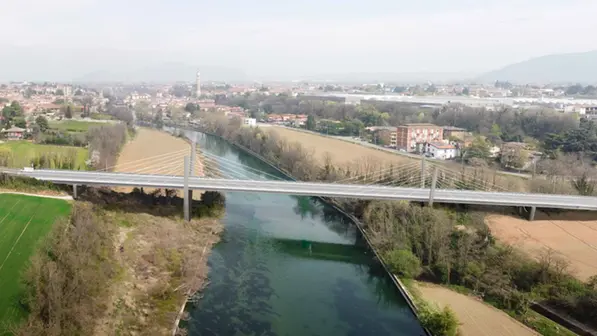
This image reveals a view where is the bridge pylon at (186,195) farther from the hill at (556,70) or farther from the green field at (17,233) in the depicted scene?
the hill at (556,70)

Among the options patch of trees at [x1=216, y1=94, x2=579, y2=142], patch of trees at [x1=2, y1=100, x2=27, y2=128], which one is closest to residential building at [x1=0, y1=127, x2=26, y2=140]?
patch of trees at [x1=2, y1=100, x2=27, y2=128]

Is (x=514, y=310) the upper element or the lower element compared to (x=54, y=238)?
lower

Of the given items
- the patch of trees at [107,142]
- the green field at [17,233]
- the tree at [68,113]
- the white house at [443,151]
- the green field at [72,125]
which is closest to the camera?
the green field at [17,233]

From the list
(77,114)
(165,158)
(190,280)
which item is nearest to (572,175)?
(190,280)

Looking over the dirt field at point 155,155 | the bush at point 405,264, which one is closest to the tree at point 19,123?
the dirt field at point 155,155

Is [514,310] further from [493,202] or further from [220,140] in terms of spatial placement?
[220,140]

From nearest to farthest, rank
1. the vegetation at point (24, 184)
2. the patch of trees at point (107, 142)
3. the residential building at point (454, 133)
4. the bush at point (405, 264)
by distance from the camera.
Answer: the bush at point (405, 264)
the vegetation at point (24, 184)
the patch of trees at point (107, 142)
the residential building at point (454, 133)

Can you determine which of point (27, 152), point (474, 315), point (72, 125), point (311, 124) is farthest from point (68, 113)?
point (474, 315)

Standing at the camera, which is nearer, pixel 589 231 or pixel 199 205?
pixel 589 231
